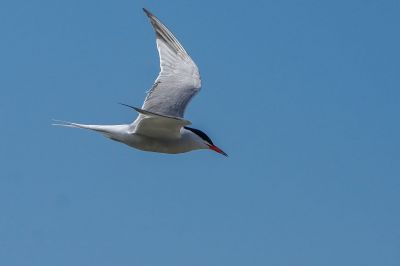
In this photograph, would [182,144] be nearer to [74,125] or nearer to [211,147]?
[211,147]

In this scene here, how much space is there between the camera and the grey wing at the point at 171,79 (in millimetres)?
13438

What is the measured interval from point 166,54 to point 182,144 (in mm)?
2326

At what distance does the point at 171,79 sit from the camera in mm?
14164

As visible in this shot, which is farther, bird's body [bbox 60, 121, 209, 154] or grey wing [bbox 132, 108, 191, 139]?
bird's body [bbox 60, 121, 209, 154]

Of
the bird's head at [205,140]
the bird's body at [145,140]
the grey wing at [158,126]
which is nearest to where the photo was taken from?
the grey wing at [158,126]

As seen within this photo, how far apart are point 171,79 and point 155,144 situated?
5.46ft

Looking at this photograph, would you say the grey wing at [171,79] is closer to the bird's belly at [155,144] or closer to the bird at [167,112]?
the bird at [167,112]

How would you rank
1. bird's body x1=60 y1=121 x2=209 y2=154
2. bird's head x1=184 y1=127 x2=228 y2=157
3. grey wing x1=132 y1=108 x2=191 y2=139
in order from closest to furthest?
1. grey wing x1=132 y1=108 x2=191 y2=139
2. bird's body x1=60 y1=121 x2=209 y2=154
3. bird's head x1=184 y1=127 x2=228 y2=157

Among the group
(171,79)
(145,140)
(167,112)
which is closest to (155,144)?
(145,140)

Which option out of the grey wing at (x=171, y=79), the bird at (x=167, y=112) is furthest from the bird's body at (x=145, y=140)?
the grey wing at (x=171, y=79)

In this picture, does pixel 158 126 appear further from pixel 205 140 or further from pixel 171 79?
pixel 171 79

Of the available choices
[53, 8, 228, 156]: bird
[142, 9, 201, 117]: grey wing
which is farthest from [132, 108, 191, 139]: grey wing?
[142, 9, 201, 117]: grey wing

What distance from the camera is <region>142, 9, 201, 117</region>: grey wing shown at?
13.4m

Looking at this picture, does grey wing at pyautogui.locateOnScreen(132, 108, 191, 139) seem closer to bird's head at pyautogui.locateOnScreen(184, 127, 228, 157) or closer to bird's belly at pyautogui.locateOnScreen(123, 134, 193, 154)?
bird's belly at pyautogui.locateOnScreen(123, 134, 193, 154)
